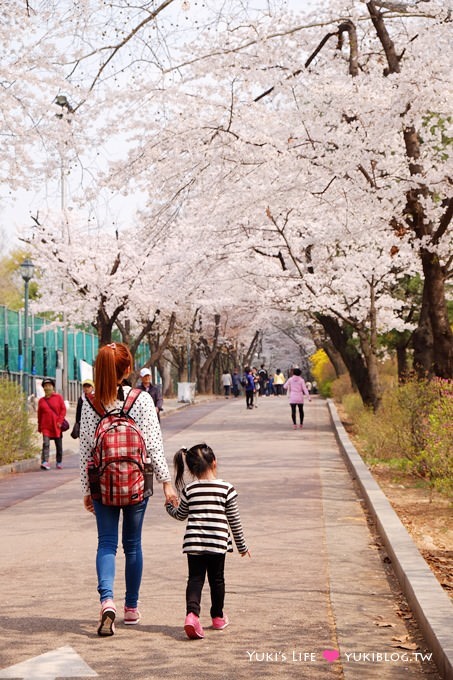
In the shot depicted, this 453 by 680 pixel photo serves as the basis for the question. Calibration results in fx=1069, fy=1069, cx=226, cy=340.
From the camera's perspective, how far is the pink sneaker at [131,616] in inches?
262

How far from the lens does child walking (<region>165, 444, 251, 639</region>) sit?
20.8 feet

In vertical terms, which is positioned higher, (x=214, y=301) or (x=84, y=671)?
(x=214, y=301)

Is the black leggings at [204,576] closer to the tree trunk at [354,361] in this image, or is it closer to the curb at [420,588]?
the curb at [420,588]

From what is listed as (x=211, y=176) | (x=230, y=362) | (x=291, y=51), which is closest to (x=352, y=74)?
(x=291, y=51)

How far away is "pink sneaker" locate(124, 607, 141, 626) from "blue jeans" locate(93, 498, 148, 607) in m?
0.16

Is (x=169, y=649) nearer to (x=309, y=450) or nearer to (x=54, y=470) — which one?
(x=54, y=470)

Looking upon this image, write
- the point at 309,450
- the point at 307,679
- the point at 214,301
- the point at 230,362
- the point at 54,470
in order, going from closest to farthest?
the point at 307,679, the point at 54,470, the point at 309,450, the point at 214,301, the point at 230,362

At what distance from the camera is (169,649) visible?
19.8 feet

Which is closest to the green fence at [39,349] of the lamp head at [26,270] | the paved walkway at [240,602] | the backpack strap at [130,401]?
the lamp head at [26,270]

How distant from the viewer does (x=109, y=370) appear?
644 cm

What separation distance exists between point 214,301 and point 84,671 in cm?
4450

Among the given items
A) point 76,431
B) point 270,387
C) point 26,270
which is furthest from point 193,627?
point 270,387

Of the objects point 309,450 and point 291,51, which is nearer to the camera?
point 291,51

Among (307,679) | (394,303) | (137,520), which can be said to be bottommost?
(307,679)
